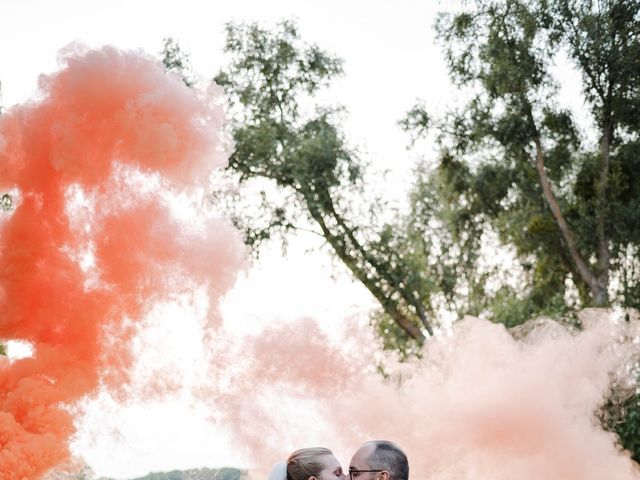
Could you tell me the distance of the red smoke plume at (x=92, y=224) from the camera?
8.96 meters

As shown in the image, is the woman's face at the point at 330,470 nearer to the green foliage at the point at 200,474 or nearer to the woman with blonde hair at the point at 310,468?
the woman with blonde hair at the point at 310,468

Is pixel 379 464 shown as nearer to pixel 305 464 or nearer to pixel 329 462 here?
pixel 329 462

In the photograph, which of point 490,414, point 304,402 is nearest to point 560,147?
point 490,414

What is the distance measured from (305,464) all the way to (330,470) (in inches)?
8.2

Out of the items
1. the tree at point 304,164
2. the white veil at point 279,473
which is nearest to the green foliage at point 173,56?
the tree at point 304,164

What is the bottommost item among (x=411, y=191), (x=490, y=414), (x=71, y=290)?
(x=490, y=414)

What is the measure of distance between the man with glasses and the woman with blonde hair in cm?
15

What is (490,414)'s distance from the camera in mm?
11352

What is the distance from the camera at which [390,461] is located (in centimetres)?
644

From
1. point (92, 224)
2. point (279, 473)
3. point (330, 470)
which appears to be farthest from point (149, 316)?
point (330, 470)

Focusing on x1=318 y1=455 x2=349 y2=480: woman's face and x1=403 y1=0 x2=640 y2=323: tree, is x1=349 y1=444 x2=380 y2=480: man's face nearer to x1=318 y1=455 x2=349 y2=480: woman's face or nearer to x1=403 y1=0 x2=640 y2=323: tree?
x1=318 y1=455 x2=349 y2=480: woman's face

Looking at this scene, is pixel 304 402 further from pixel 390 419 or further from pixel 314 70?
pixel 314 70

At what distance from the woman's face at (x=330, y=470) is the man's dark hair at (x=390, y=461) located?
265 mm

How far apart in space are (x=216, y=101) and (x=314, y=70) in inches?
520
